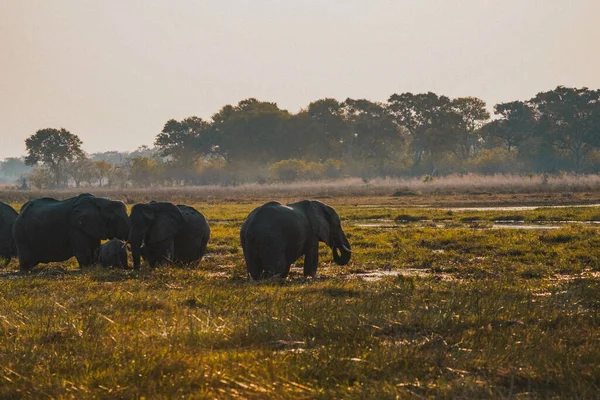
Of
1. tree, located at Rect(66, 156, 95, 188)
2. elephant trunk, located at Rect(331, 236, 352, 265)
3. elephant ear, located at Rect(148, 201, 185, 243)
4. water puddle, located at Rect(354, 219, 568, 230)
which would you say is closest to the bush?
tree, located at Rect(66, 156, 95, 188)

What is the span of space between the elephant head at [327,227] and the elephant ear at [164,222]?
127 inches

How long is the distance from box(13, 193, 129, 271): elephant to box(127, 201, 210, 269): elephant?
790mm

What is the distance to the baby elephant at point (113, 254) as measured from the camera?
57.2 feet

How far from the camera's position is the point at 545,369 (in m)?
6.84

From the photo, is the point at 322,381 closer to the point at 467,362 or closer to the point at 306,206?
the point at 467,362

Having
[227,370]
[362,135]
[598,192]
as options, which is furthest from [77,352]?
[362,135]

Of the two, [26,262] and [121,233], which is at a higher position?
[121,233]

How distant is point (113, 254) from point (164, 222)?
5.13 ft

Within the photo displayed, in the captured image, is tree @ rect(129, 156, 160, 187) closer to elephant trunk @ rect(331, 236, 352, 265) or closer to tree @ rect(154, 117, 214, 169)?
tree @ rect(154, 117, 214, 169)

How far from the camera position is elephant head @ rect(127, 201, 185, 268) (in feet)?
53.8

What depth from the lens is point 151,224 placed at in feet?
54.8

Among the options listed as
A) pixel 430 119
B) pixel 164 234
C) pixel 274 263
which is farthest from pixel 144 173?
pixel 274 263

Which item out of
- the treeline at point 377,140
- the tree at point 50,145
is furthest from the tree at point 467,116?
the tree at point 50,145

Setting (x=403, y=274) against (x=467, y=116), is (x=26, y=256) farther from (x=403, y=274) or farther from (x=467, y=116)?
(x=467, y=116)
